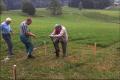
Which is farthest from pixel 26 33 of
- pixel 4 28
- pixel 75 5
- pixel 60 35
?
pixel 75 5

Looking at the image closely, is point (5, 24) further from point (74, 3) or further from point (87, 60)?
point (74, 3)

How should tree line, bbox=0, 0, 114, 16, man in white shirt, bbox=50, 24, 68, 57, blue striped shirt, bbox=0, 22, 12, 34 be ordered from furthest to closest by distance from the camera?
tree line, bbox=0, 0, 114, 16, blue striped shirt, bbox=0, 22, 12, 34, man in white shirt, bbox=50, 24, 68, 57

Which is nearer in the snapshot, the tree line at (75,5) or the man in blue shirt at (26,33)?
the man in blue shirt at (26,33)

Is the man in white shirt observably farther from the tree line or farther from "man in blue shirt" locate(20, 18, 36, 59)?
the tree line

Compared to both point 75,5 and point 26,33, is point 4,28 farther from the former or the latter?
point 75,5

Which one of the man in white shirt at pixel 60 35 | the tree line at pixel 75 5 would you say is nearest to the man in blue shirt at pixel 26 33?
the man in white shirt at pixel 60 35

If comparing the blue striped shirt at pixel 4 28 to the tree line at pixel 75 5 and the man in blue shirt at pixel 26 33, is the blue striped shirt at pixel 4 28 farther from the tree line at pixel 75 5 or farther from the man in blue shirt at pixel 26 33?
the tree line at pixel 75 5

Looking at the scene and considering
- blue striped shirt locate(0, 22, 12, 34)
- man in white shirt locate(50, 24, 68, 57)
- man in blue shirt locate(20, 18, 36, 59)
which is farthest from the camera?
blue striped shirt locate(0, 22, 12, 34)

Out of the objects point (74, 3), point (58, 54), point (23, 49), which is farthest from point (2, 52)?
point (74, 3)

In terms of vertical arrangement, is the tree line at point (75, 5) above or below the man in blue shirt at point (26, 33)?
below

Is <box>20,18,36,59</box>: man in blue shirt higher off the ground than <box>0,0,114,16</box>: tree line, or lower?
higher

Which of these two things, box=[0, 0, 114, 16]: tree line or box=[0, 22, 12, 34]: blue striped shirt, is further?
box=[0, 0, 114, 16]: tree line

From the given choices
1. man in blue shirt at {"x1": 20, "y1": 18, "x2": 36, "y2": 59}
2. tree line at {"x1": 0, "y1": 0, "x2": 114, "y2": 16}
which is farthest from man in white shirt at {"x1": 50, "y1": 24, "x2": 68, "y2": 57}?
tree line at {"x1": 0, "y1": 0, "x2": 114, "y2": 16}

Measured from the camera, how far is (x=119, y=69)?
17.9 meters
